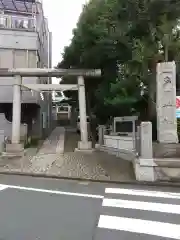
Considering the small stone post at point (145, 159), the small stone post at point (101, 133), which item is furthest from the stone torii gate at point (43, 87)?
the small stone post at point (145, 159)

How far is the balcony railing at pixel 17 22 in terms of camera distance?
24.4 m

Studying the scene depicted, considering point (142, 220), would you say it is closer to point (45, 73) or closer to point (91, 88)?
point (45, 73)

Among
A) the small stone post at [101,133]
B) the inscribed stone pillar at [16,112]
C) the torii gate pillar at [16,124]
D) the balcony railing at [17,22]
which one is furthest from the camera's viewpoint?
the balcony railing at [17,22]

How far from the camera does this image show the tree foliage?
1438 centimetres

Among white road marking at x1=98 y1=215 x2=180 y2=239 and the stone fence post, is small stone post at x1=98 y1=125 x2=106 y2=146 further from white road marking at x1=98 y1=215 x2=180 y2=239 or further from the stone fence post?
white road marking at x1=98 y1=215 x2=180 y2=239

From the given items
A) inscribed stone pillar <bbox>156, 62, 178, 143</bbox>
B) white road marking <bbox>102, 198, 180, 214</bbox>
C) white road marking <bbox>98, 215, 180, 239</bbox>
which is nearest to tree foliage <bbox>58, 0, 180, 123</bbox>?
inscribed stone pillar <bbox>156, 62, 178, 143</bbox>

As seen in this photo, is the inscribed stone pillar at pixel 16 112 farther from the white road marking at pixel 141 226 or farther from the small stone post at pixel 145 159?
the white road marking at pixel 141 226

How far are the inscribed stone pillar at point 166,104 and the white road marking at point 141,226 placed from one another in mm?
6086

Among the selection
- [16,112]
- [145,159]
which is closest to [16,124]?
[16,112]

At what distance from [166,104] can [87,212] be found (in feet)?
21.4

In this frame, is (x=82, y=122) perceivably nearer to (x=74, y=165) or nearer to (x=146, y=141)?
(x=74, y=165)

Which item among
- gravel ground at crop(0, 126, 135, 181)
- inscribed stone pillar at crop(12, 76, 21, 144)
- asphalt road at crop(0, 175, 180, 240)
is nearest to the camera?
asphalt road at crop(0, 175, 180, 240)

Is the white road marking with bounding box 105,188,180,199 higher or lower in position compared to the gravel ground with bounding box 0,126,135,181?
lower

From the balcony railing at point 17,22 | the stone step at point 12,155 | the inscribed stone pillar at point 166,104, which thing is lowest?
the stone step at point 12,155
